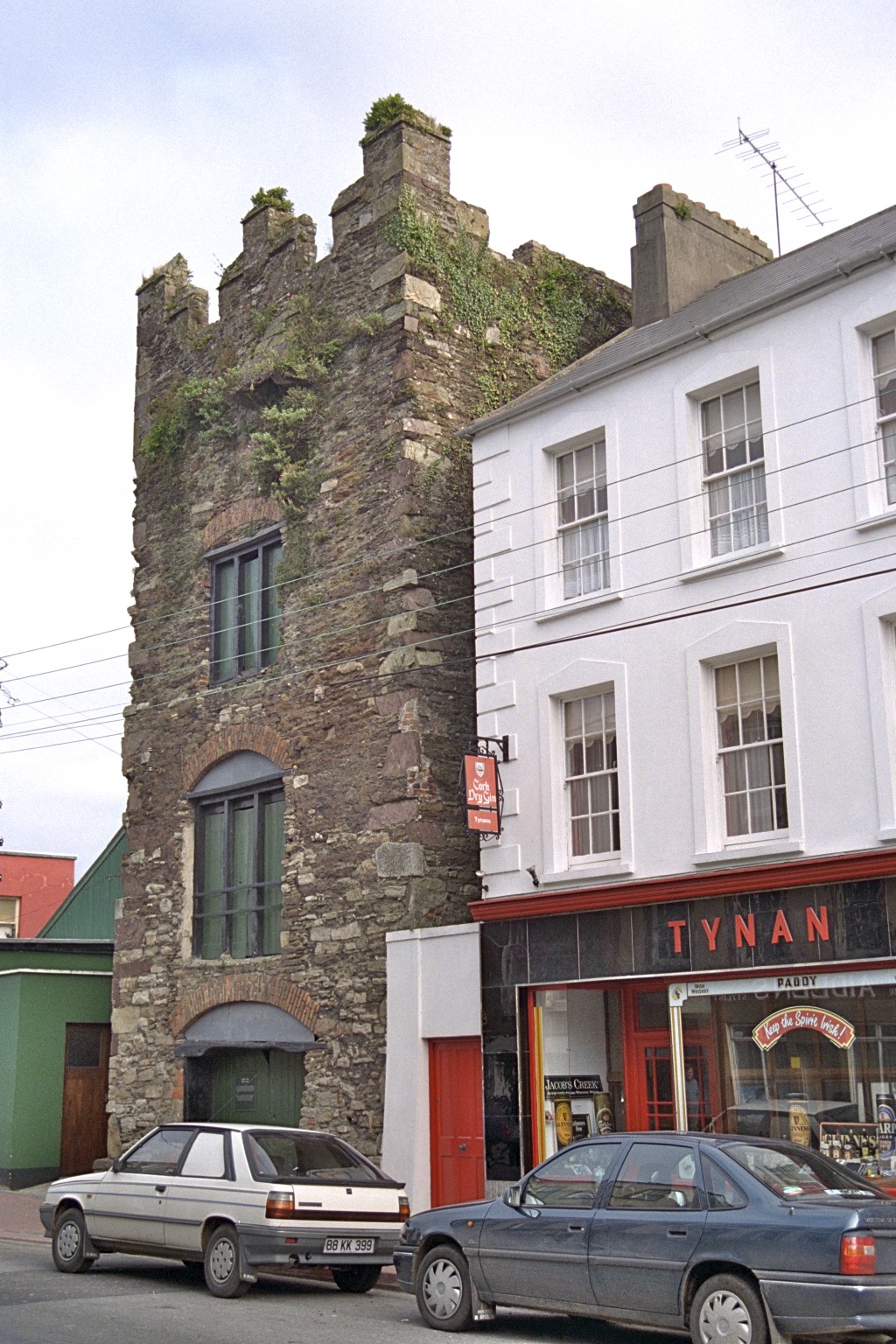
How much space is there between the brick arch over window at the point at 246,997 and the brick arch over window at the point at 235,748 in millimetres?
2733

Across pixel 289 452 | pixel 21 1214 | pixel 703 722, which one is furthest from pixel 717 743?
pixel 21 1214

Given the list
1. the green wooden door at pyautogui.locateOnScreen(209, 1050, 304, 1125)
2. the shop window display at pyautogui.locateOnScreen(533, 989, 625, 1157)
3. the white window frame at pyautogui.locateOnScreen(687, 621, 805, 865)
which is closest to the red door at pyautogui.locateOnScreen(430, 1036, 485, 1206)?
the shop window display at pyautogui.locateOnScreen(533, 989, 625, 1157)

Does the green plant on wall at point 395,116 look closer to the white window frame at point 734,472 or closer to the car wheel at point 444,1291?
the white window frame at point 734,472

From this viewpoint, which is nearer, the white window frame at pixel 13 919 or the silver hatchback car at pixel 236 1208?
the silver hatchback car at pixel 236 1208

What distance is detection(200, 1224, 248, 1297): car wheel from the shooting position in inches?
473

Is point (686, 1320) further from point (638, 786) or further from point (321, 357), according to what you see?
point (321, 357)

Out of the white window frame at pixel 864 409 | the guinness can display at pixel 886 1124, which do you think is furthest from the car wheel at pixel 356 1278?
the white window frame at pixel 864 409

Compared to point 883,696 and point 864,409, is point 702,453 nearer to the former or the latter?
point 864,409

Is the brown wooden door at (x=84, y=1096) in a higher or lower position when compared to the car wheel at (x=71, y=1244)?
higher

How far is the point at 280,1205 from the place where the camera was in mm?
12117

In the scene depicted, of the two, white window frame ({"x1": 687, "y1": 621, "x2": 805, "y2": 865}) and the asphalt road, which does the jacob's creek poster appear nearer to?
the asphalt road

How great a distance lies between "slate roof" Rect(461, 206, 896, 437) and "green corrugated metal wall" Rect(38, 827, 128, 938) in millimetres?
14308

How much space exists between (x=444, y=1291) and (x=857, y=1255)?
11.4ft

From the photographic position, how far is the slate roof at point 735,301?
14.4 m
